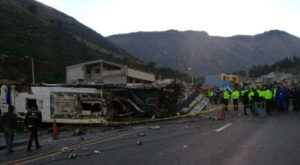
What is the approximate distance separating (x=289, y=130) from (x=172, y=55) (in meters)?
173

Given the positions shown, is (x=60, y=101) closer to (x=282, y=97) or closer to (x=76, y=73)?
(x=282, y=97)

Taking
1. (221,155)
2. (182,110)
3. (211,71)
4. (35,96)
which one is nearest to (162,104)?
(182,110)

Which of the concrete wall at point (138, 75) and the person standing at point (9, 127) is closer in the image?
the person standing at point (9, 127)

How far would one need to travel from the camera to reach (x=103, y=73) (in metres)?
39.2

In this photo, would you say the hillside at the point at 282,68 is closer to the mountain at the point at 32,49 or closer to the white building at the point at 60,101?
the mountain at the point at 32,49

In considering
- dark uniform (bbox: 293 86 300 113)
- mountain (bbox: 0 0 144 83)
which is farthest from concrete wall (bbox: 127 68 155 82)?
dark uniform (bbox: 293 86 300 113)

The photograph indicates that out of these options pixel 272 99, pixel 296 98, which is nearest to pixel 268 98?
pixel 272 99

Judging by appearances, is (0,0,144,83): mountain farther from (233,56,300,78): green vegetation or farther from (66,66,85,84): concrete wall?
(233,56,300,78): green vegetation

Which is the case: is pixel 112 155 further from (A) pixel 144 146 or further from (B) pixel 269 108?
(B) pixel 269 108

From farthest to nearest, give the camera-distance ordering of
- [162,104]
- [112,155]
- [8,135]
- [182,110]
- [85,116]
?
[182,110], [162,104], [85,116], [8,135], [112,155]

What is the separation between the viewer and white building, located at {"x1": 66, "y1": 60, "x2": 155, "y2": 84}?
37.2m

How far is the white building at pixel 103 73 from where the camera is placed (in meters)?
37.2

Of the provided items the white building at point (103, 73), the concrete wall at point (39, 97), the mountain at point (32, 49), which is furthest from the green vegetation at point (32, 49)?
the concrete wall at point (39, 97)

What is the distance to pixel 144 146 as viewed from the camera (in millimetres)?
9758
